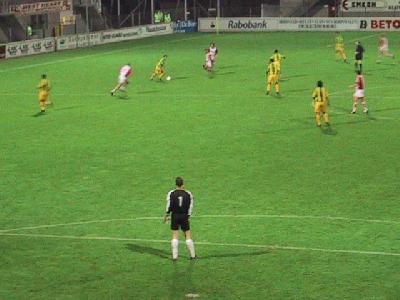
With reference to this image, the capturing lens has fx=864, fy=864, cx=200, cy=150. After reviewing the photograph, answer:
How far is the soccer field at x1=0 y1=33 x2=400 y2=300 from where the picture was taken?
1630 centimetres

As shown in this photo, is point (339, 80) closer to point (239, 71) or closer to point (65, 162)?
point (239, 71)

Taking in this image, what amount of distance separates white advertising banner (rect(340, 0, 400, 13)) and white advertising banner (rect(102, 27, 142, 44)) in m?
23.1

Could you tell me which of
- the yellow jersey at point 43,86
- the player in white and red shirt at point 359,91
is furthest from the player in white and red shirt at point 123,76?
the player in white and red shirt at point 359,91

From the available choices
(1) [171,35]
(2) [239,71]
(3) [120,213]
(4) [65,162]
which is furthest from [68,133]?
(1) [171,35]

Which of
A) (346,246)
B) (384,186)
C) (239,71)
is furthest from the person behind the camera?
→ (239,71)

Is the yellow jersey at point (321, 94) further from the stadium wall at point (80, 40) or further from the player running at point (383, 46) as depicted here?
the stadium wall at point (80, 40)

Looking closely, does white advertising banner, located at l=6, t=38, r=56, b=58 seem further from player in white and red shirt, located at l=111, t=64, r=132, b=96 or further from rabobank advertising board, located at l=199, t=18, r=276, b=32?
player in white and red shirt, located at l=111, t=64, r=132, b=96

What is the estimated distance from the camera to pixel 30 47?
65125 millimetres

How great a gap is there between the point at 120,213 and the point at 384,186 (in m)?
7.25

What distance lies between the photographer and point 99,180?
2461 cm

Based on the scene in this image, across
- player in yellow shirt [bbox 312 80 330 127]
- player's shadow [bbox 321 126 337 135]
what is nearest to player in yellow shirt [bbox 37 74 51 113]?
player in yellow shirt [bbox 312 80 330 127]

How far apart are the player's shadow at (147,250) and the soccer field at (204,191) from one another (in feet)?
0.21

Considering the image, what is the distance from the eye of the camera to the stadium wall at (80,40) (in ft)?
210

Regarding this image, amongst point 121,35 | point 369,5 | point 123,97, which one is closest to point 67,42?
point 121,35
